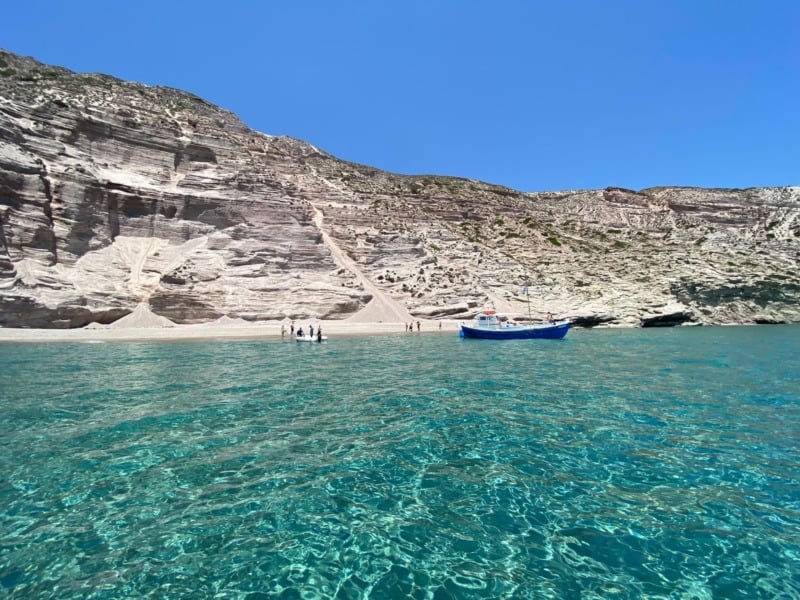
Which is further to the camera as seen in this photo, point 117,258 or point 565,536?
point 117,258

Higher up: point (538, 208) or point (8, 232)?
point (538, 208)

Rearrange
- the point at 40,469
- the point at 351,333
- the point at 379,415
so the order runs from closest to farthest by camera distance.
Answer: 1. the point at 40,469
2. the point at 379,415
3. the point at 351,333

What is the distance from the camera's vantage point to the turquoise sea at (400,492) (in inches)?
199

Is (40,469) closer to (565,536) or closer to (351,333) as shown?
(565,536)

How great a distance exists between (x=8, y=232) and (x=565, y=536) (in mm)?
48285

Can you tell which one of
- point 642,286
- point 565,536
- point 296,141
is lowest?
point 565,536

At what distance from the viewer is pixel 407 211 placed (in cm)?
7006

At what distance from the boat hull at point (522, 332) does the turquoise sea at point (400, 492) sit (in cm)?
2318

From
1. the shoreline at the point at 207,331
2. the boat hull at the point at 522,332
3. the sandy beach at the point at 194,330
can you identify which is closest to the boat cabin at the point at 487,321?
the boat hull at the point at 522,332

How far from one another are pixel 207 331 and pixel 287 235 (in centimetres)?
1646

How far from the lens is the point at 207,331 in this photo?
3991 cm

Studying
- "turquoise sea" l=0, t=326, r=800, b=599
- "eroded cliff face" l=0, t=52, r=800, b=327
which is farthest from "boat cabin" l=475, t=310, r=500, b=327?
"turquoise sea" l=0, t=326, r=800, b=599

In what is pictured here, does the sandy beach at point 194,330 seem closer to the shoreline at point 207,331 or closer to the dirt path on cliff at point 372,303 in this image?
the shoreline at point 207,331

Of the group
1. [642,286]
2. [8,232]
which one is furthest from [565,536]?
[642,286]
